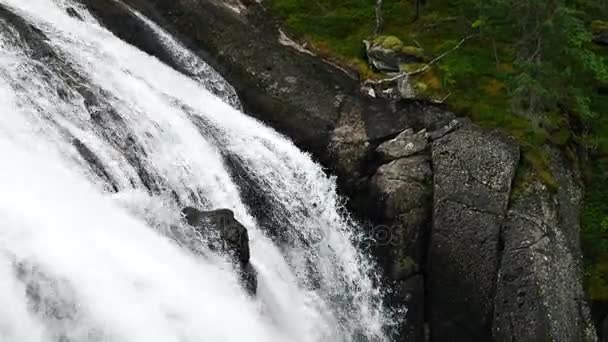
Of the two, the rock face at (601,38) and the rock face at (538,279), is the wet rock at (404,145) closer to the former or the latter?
the rock face at (538,279)

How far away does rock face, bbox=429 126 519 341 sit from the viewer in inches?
637

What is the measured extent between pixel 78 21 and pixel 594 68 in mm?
14506

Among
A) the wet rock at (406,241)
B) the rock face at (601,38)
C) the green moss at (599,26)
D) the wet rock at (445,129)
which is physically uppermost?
the green moss at (599,26)

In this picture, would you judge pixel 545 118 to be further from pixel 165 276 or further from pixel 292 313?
pixel 165 276

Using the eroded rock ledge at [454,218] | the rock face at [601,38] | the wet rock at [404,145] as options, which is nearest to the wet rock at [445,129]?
the eroded rock ledge at [454,218]

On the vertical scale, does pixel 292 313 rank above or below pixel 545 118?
below

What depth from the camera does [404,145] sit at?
17.9m

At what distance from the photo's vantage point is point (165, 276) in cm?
1203

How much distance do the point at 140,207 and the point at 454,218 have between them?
7673 mm

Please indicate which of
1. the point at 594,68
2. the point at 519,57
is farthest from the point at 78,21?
the point at 594,68

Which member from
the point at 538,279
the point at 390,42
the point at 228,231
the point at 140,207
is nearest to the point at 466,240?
the point at 538,279

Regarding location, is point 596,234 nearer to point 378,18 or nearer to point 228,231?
point 378,18

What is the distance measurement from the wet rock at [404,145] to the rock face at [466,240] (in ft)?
2.97

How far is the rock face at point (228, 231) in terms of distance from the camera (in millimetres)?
13672
